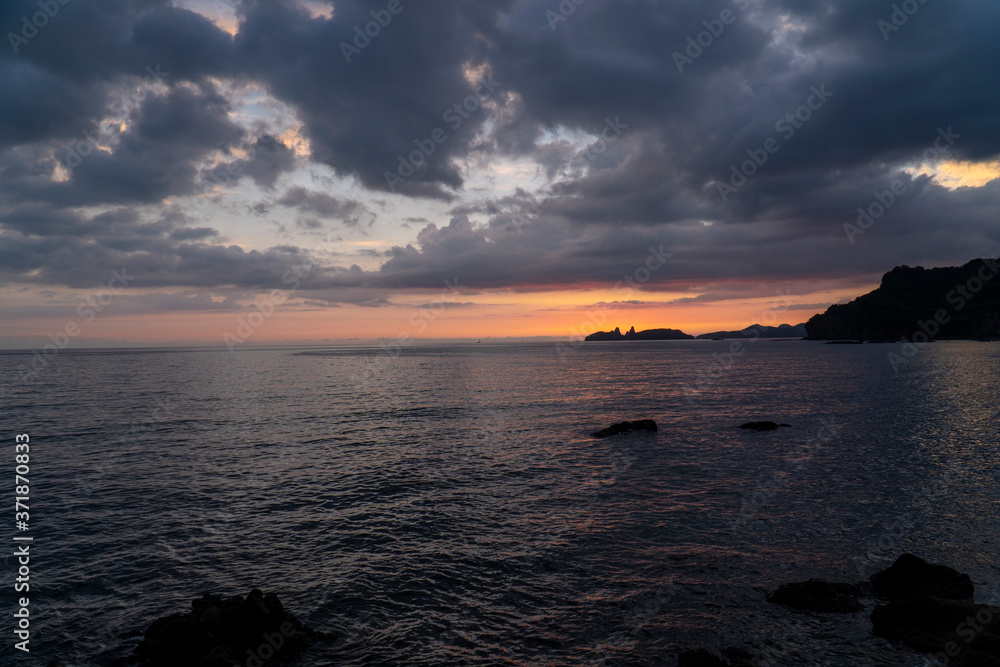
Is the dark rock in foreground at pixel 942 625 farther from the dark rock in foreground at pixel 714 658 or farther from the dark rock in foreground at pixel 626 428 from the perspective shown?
the dark rock in foreground at pixel 626 428

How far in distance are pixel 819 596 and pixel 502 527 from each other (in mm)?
13522

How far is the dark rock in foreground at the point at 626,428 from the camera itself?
155 ft

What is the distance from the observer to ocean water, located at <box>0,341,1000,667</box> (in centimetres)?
1523

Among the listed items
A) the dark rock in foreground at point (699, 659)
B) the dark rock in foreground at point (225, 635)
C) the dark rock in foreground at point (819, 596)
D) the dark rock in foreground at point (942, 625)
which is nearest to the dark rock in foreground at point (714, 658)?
the dark rock in foreground at point (699, 659)

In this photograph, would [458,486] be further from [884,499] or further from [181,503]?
[884,499]

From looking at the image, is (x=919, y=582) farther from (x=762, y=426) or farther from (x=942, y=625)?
(x=762, y=426)

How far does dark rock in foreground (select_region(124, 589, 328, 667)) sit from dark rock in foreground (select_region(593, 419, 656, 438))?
36166 millimetres

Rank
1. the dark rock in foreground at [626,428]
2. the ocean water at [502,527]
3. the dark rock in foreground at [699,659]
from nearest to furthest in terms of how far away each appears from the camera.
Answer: the dark rock in foreground at [699,659] < the ocean water at [502,527] < the dark rock in foreground at [626,428]

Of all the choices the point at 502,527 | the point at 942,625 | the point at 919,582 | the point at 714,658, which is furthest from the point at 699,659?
the point at 502,527

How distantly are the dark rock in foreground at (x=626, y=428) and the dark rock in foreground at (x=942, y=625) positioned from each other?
31.5 meters

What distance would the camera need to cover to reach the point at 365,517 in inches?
1007

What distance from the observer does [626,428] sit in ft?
157

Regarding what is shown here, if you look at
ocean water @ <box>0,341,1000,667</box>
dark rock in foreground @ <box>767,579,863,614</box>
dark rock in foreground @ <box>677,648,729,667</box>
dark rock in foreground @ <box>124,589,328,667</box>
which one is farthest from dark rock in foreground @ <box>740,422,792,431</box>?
dark rock in foreground @ <box>124,589,328,667</box>

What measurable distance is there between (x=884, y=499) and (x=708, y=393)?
53.4m
